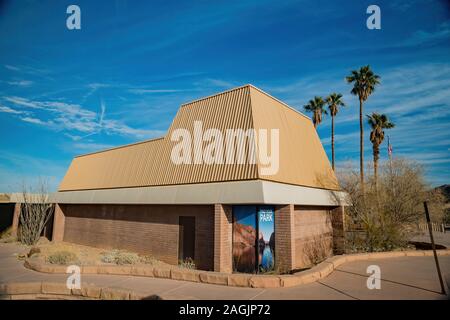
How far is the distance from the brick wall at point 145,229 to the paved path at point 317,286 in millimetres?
3725

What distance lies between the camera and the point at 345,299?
736cm

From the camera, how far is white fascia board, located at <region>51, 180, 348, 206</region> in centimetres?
1109

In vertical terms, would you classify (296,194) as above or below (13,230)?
above

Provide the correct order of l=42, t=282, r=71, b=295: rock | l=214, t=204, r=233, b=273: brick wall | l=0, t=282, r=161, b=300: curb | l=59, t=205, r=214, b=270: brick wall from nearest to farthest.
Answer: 1. l=0, t=282, r=161, b=300: curb
2. l=42, t=282, r=71, b=295: rock
3. l=214, t=204, r=233, b=273: brick wall
4. l=59, t=205, r=214, b=270: brick wall

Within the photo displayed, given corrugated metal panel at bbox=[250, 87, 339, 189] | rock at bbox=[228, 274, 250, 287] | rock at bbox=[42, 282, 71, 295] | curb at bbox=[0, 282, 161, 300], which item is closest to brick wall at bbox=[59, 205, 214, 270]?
rock at bbox=[228, 274, 250, 287]

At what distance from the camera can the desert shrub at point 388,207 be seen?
Answer: 16125 mm

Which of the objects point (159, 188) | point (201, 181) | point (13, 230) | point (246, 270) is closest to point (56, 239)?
point (13, 230)

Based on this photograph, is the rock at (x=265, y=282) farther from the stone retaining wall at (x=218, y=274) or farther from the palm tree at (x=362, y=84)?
the palm tree at (x=362, y=84)

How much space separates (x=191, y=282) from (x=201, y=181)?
16.4ft

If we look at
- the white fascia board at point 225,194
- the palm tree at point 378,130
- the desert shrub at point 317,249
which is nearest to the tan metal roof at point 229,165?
the white fascia board at point 225,194

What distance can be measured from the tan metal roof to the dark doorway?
78.7 inches

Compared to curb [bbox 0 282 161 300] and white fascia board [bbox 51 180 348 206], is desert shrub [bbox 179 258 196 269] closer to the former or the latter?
white fascia board [bbox 51 180 348 206]

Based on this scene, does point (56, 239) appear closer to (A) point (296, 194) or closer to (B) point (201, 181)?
(B) point (201, 181)
